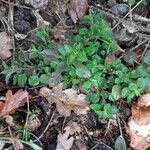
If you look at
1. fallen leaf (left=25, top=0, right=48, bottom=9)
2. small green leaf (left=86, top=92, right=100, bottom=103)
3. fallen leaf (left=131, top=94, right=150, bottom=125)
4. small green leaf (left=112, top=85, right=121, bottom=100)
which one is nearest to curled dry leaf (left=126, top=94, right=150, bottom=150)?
fallen leaf (left=131, top=94, right=150, bottom=125)

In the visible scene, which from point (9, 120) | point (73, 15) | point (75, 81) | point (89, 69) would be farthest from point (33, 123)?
point (73, 15)

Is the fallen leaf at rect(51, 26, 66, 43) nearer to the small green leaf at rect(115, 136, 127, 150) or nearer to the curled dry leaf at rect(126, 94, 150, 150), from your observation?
the curled dry leaf at rect(126, 94, 150, 150)

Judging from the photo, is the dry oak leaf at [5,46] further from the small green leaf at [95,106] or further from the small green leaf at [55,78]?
the small green leaf at [95,106]

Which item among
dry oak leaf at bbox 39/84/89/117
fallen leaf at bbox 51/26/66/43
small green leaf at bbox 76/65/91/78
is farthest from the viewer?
fallen leaf at bbox 51/26/66/43

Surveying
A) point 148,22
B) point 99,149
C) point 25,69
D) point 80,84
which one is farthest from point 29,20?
point 99,149

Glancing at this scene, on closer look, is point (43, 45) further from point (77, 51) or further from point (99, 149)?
point (99, 149)

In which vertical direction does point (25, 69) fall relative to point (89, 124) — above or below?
above
